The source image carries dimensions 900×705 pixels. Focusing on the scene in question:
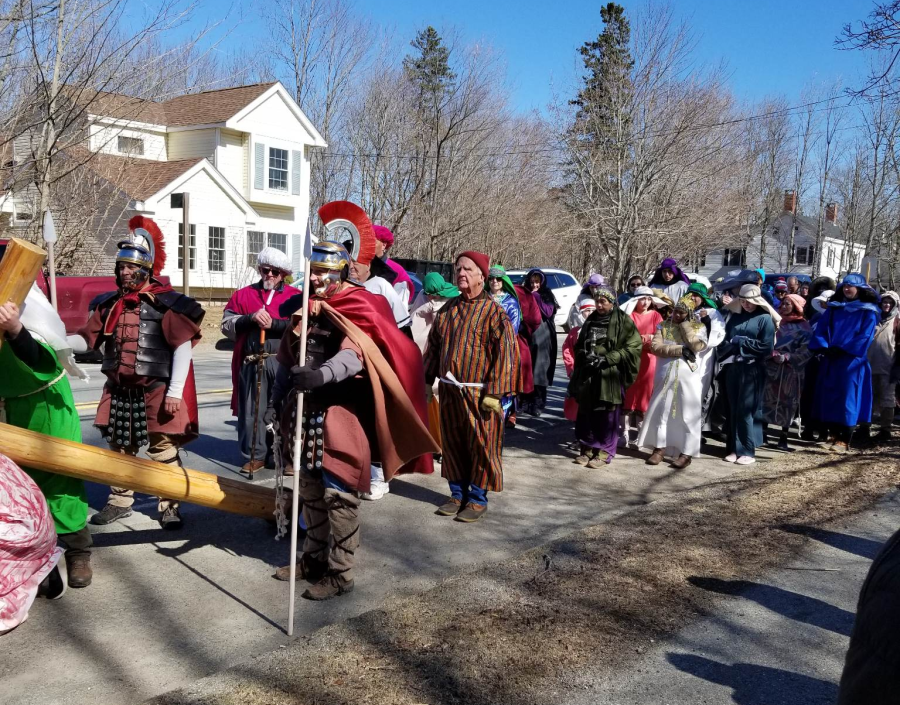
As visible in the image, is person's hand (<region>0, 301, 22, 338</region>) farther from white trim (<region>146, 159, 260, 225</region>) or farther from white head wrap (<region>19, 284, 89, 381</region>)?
white trim (<region>146, 159, 260, 225</region>)

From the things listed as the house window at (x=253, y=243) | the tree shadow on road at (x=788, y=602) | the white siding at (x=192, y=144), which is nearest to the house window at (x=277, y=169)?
the house window at (x=253, y=243)

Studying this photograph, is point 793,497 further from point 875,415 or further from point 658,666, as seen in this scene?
point 875,415

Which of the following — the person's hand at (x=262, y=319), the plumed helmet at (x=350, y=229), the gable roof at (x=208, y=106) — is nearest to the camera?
the plumed helmet at (x=350, y=229)

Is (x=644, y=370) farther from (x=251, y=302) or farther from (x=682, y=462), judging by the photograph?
(x=251, y=302)


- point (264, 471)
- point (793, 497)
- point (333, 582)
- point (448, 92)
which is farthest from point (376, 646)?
point (448, 92)

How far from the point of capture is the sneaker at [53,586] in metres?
4.36

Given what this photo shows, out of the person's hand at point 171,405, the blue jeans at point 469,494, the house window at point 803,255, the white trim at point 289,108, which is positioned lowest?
the blue jeans at point 469,494

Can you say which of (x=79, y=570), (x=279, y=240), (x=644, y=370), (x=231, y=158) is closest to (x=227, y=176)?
(x=231, y=158)

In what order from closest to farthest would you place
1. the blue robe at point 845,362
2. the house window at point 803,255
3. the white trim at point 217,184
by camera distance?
the blue robe at point 845,362 → the white trim at point 217,184 → the house window at point 803,255

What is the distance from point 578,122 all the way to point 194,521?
1964 centimetres

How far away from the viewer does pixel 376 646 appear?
12.9 ft

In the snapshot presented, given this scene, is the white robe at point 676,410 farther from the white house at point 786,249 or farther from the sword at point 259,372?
the white house at point 786,249

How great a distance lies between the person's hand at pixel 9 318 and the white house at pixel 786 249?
3751cm

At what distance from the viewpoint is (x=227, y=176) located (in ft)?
97.4
